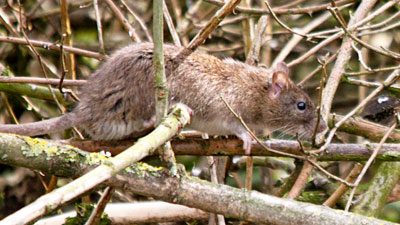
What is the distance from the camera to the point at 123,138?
484 cm

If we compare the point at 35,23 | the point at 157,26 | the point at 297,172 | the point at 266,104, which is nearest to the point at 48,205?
the point at 157,26

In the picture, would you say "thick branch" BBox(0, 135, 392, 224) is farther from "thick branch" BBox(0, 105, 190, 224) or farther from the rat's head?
the rat's head

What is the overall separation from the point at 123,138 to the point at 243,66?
120cm

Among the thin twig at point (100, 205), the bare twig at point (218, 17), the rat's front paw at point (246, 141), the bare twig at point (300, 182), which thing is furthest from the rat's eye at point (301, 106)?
the thin twig at point (100, 205)

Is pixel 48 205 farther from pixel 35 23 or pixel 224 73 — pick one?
pixel 35 23

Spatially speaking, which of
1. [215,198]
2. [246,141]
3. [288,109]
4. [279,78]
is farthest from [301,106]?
[215,198]

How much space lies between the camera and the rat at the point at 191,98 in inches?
193

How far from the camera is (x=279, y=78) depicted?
222 inches

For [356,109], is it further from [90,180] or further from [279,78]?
[90,180]

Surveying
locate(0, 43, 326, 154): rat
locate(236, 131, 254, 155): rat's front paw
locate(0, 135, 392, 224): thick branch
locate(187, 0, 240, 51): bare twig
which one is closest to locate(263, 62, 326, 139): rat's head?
locate(0, 43, 326, 154): rat

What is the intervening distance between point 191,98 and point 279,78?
703 millimetres

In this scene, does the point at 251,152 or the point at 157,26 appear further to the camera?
the point at 251,152

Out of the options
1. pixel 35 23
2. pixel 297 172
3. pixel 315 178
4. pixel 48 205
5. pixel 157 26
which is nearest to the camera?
pixel 48 205

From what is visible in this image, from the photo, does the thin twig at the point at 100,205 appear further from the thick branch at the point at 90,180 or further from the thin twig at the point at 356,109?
the thin twig at the point at 356,109
